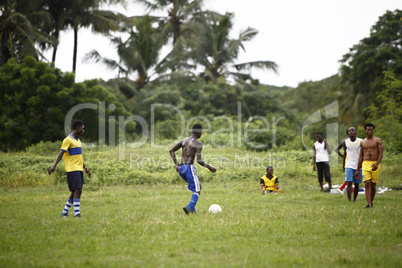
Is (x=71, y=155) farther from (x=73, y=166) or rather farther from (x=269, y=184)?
(x=269, y=184)

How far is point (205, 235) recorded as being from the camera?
22.3 ft

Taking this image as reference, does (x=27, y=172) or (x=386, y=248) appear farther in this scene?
(x=27, y=172)

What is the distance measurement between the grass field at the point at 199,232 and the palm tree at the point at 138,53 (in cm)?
2484

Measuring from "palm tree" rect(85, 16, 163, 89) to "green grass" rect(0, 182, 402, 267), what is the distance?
90.5ft

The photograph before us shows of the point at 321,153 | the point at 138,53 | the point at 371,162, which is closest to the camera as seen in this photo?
the point at 371,162

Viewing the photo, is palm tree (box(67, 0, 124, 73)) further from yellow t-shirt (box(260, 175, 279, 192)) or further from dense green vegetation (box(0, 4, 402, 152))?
yellow t-shirt (box(260, 175, 279, 192))

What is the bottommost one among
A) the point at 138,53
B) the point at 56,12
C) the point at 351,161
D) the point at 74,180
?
the point at 74,180

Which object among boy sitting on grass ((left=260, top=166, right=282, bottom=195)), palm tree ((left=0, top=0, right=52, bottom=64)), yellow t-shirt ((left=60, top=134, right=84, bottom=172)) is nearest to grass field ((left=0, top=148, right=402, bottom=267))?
boy sitting on grass ((left=260, top=166, right=282, bottom=195))

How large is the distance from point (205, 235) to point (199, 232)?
260 mm

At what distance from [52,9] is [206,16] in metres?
17.6

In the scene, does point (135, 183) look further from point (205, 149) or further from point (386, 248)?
point (386, 248)

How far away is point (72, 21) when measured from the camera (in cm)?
3447

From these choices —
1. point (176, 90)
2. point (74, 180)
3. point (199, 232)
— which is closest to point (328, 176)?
point (199, 232)

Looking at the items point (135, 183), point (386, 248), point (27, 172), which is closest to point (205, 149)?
point (135, 183)
